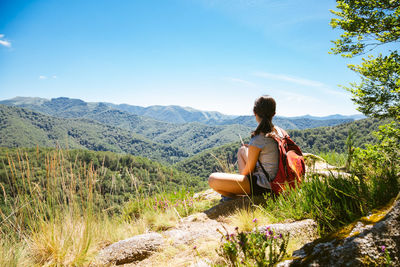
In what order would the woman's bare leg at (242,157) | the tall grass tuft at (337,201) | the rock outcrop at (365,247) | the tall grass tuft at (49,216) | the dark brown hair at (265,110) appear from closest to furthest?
the rock outcrop at (365,247) → the tall grass tuft at (337,201) → the tall grass tuft at (49,216) → the dark brown hair at (265,110) → the woman's bare leg at (242,157)

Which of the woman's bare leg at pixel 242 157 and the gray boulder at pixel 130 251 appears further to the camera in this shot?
the woman's bare leg at pixel 242 157

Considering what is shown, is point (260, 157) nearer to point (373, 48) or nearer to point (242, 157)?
point (242, 157)

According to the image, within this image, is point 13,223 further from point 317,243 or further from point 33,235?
point 317,243

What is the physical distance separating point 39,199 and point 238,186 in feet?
8.13

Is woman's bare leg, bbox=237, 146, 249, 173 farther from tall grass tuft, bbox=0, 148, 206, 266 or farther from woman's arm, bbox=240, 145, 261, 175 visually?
tall grass tuft, bbox=0, 148, 206, 266

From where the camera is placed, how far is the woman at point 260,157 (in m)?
2.70

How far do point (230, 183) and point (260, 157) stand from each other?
23.5 inches

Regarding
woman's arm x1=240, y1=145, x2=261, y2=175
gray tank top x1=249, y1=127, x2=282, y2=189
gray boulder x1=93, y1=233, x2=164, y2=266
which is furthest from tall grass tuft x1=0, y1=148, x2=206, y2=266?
gray tank top x1=249, y1=127, x2=282, y2=189

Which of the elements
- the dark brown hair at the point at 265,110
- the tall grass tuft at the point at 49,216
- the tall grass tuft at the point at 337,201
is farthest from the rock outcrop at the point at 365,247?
the tall grass tuft at the point at 49,216

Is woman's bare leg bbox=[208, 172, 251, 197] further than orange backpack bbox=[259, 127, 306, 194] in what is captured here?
Yes

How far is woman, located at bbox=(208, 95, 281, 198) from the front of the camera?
2703 millimetres

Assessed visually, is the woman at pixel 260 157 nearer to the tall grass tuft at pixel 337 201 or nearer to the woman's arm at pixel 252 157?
the woman's arm at pixel 252 157

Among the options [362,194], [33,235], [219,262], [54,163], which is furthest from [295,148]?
[33,235]

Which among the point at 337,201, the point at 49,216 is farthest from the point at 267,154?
the point at 49,216
